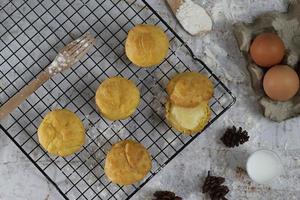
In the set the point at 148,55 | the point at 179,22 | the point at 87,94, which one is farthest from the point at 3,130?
the point at 179,22

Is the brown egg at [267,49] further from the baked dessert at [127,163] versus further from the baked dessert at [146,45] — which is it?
the baked dessert at [127,163]

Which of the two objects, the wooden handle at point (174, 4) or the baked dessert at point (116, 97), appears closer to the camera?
the baked dessert at point (116, 97)

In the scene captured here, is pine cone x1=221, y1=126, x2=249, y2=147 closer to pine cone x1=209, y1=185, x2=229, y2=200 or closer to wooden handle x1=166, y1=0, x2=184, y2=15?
pine cone x1=209, y1=185, x2=229, y2=200

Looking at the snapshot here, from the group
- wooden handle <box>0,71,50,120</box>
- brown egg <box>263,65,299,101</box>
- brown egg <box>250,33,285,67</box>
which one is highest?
wooden handle <box>0,71,50,120</box>

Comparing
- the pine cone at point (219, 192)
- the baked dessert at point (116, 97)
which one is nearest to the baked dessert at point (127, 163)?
the baked dessert at point (116, 97)

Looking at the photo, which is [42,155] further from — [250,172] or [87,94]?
[250,172]

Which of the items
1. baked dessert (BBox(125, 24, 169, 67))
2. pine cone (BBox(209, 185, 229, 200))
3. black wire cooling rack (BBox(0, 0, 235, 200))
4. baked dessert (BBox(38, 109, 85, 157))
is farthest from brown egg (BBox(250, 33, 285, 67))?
baked dessert (BBox(38, 109, 85, 157))
